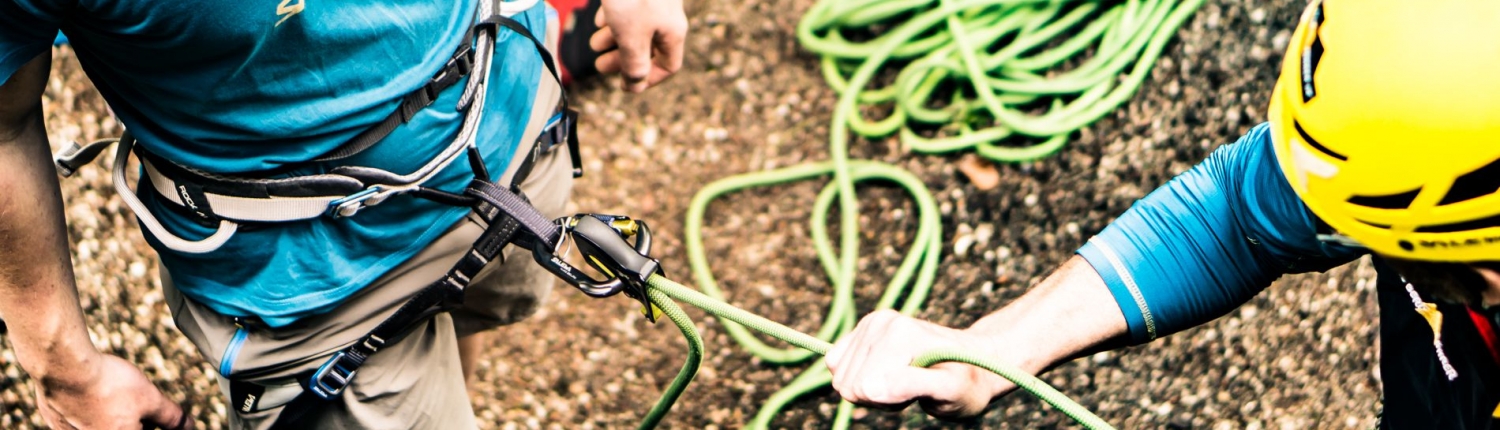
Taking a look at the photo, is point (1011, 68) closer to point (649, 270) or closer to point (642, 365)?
point (642, 365)

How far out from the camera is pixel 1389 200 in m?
1.30

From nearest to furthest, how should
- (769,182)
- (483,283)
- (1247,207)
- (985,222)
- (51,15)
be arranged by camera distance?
(51,15) → (1247,207) → (483,283) → (985,222) → (769,182)

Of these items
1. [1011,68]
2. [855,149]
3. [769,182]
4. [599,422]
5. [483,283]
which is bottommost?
[599,422]

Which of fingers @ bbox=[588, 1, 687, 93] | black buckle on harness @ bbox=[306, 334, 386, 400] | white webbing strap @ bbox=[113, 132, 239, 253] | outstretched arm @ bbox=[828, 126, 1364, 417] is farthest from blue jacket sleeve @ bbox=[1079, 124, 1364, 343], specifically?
white webbing strap @ bbox=[113, 132, 239, 253]

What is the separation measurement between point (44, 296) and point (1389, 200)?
1741 mm

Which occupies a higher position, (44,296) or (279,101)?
(279,101)

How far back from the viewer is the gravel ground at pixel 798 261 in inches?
112

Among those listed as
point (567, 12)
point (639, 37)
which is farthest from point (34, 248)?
point (567, 12)

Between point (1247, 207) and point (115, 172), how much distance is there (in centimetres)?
162

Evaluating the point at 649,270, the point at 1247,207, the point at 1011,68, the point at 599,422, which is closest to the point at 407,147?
the point at 649,270

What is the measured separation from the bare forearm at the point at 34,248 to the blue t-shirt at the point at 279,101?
0.32 feet

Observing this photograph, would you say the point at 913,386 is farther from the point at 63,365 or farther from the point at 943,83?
the point at 943,83

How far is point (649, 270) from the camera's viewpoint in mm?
1657

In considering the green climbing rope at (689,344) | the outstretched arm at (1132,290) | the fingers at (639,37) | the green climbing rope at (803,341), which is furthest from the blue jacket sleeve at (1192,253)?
the fingers at (639,37)
